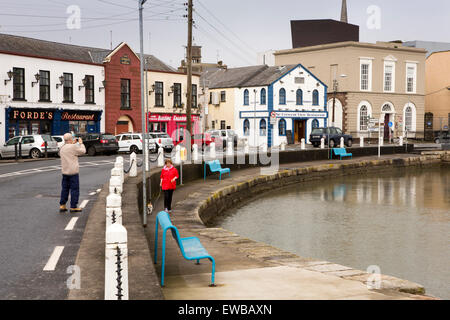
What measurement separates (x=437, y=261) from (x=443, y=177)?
24.6 meters

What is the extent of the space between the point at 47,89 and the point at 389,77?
129 feet

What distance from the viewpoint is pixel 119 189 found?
34.0ft

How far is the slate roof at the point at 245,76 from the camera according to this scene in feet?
170

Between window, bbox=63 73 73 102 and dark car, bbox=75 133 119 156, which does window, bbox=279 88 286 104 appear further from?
dark car, bbox=75 133 119 156

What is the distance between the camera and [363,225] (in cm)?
1769

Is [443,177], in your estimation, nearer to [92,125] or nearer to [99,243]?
[92,125]

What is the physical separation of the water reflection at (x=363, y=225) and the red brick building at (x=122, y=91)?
18.8m

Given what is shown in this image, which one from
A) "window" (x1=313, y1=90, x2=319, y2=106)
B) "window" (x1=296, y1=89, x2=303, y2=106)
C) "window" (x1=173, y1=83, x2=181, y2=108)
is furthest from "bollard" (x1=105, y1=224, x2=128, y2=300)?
"window" (x1=313, y1=90, x2=319, y2=106)

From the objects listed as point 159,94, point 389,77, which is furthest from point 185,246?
point 389,77

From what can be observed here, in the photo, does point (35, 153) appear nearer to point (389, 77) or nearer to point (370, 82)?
point (370, 82)

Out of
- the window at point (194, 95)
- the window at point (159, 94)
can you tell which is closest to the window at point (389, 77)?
the window at point (194, 95)

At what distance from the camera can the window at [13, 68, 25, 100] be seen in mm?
34625

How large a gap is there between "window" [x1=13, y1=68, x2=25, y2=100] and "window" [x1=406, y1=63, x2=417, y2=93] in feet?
145
